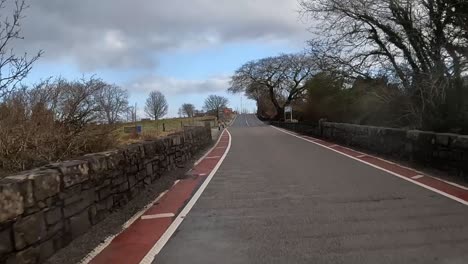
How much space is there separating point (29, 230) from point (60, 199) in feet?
3.12

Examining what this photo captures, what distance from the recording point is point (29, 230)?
541 cm

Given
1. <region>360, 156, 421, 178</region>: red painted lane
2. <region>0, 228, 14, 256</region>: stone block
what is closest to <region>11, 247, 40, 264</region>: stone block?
<region>0, 228, 14, 256</region>: stone block

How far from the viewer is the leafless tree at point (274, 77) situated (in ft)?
274

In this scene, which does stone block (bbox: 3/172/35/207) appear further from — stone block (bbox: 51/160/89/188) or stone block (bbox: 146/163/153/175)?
stone block (bbox: 146/163/153/175)

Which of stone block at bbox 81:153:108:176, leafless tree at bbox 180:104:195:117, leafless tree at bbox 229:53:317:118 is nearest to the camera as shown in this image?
stone block at bbox 81:153:108:176

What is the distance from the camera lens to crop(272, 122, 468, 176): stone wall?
11.9 m

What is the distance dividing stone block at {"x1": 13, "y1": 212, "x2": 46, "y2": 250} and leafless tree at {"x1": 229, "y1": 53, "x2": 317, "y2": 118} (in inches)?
2987

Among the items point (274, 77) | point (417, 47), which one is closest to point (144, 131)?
point (417, 47)

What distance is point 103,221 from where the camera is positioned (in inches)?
308

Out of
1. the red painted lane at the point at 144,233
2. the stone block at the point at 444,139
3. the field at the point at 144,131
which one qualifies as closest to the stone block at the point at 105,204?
Result: the red painted lane at the point at 144,233

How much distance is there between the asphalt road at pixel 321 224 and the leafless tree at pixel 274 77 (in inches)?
2772

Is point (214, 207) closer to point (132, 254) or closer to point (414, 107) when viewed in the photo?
point (132, 254)

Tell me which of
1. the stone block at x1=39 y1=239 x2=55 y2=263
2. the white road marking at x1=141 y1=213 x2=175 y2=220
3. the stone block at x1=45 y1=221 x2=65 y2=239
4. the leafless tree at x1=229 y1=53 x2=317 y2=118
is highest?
the leafless tree at x1=229 y1=53 x2=317 y2=118

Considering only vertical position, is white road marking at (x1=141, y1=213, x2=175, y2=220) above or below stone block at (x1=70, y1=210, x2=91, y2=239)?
below
